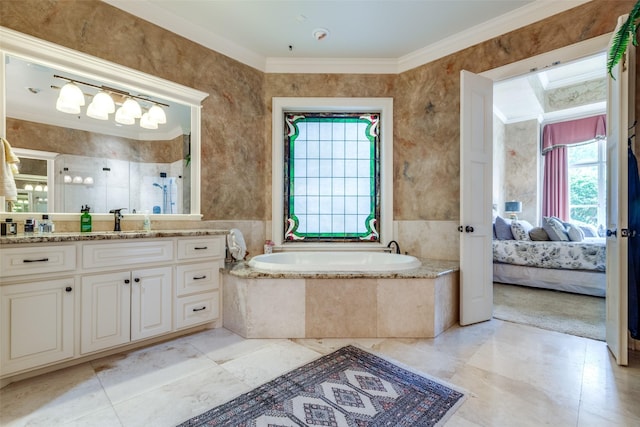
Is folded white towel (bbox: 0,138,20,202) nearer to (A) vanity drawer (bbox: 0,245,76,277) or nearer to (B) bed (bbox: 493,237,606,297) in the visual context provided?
(A) vanity drawer (bbox: 0,245,76,277)

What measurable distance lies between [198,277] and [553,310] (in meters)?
3.50

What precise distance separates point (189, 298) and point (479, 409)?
2.10m

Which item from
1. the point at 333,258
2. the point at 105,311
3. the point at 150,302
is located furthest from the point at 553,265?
the point at 105,311

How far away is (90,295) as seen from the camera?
1.92 m

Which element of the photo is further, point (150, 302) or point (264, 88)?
point (264, 88)

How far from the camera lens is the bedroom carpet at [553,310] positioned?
2.60 meters

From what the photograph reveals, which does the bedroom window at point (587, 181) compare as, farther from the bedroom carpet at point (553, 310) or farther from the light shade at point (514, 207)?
the bedroom carpet at point (553, 310)

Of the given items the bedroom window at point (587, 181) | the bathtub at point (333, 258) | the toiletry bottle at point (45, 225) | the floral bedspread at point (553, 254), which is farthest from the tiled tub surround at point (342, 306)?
the bedroom window at point (587, 181)

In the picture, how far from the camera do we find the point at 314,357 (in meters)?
2.05

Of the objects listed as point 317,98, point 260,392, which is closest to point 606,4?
point 317,98

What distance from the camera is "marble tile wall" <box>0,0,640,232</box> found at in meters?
2.27

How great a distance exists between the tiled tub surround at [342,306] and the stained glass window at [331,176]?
123 centimetres

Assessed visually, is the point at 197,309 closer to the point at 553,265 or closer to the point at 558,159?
the point at 553,265

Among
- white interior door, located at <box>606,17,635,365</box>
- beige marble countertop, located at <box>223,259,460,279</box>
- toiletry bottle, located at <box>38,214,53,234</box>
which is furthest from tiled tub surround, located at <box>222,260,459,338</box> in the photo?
toiletry bottle, located at <box>38,214,53,234</box>
